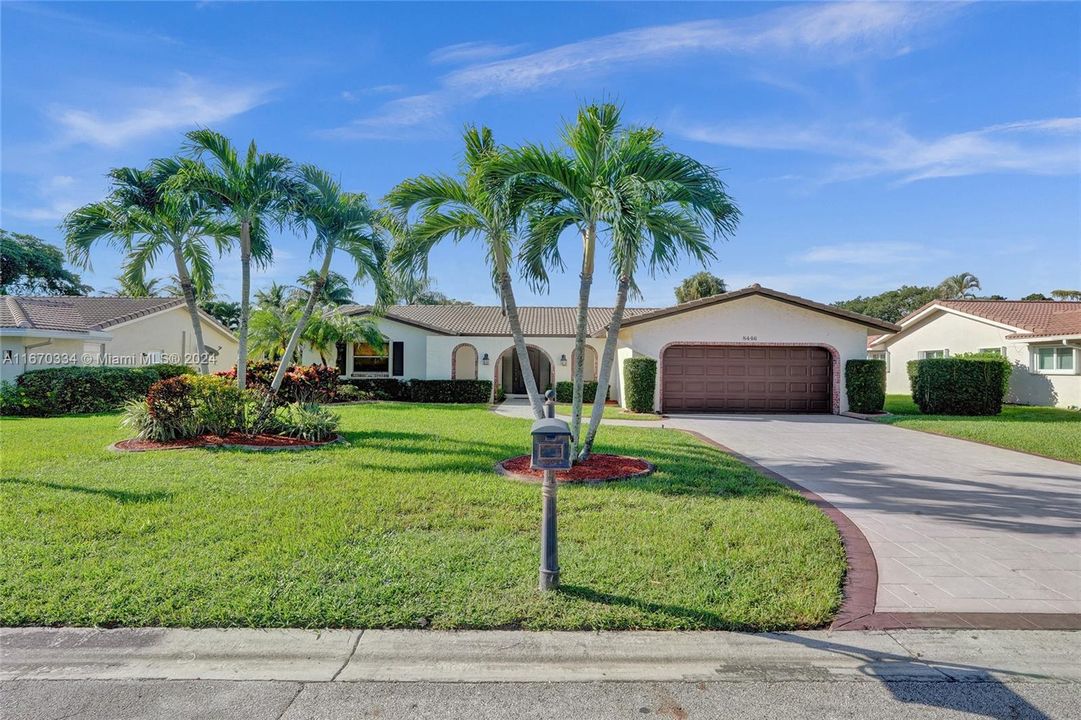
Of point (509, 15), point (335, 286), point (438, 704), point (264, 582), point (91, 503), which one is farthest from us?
point (335, 286)

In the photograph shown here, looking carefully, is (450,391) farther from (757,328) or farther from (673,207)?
(673,207)

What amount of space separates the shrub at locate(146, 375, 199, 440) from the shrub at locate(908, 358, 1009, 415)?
2058 centimetres

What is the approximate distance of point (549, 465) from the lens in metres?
4.06

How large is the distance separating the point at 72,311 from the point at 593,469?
22174 millimetres

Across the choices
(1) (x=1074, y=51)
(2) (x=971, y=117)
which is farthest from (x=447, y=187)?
(2) (x=971, y=117)

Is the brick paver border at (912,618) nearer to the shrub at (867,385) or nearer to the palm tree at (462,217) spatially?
the palm tree at (462,217)

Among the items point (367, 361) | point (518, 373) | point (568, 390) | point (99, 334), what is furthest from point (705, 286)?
point (99, 334)

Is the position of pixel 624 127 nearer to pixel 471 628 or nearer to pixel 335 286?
pixel 471 628

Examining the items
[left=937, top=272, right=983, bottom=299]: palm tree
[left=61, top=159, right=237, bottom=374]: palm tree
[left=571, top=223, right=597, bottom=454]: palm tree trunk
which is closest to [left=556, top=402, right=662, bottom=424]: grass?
[left=571, top=223, right=597, bottom=454]: palm tree trunk

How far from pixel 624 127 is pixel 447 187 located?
2.62 meters

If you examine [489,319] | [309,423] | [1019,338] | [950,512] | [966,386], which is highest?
[489,319]

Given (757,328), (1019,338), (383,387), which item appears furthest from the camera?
(383,387)

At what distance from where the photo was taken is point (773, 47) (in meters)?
9.56

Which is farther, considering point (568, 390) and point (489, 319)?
point (489, 319)
